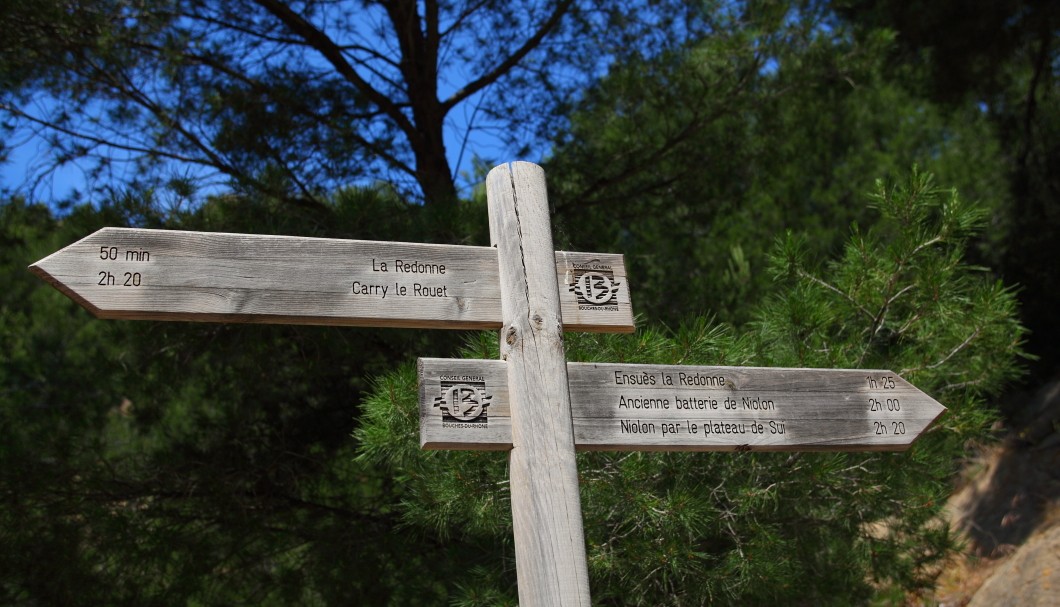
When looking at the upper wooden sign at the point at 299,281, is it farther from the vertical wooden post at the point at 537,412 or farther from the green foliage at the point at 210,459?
the green foliage at the point at 210,459

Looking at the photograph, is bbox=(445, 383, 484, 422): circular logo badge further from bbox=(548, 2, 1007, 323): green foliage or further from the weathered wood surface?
bbox=(548, 2, 1007, 323): green foliage

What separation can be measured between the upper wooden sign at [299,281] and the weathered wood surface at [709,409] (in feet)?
0.47

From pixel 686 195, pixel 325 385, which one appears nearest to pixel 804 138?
pixel 686 195

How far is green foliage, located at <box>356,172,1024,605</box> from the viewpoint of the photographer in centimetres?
284

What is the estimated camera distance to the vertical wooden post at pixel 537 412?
1931 millimetres

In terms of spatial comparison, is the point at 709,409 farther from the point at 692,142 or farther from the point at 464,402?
the point at 692,142

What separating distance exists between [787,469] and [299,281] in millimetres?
1869

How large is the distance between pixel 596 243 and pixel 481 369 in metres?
3.09

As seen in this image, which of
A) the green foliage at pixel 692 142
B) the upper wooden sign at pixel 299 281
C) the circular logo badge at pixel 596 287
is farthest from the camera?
the green foliage at pixel 692 142

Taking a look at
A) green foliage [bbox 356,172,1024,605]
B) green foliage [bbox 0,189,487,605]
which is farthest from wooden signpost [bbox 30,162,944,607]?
green foliage [bbox 0,189,487,605]

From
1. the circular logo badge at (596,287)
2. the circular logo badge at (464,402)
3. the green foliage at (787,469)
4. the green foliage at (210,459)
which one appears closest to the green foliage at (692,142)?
the green foliage at (210,459)

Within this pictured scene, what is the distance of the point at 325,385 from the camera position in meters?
4.90

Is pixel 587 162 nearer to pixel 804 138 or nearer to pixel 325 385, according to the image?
pixel 325 385

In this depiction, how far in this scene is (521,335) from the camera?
2.06 meters
